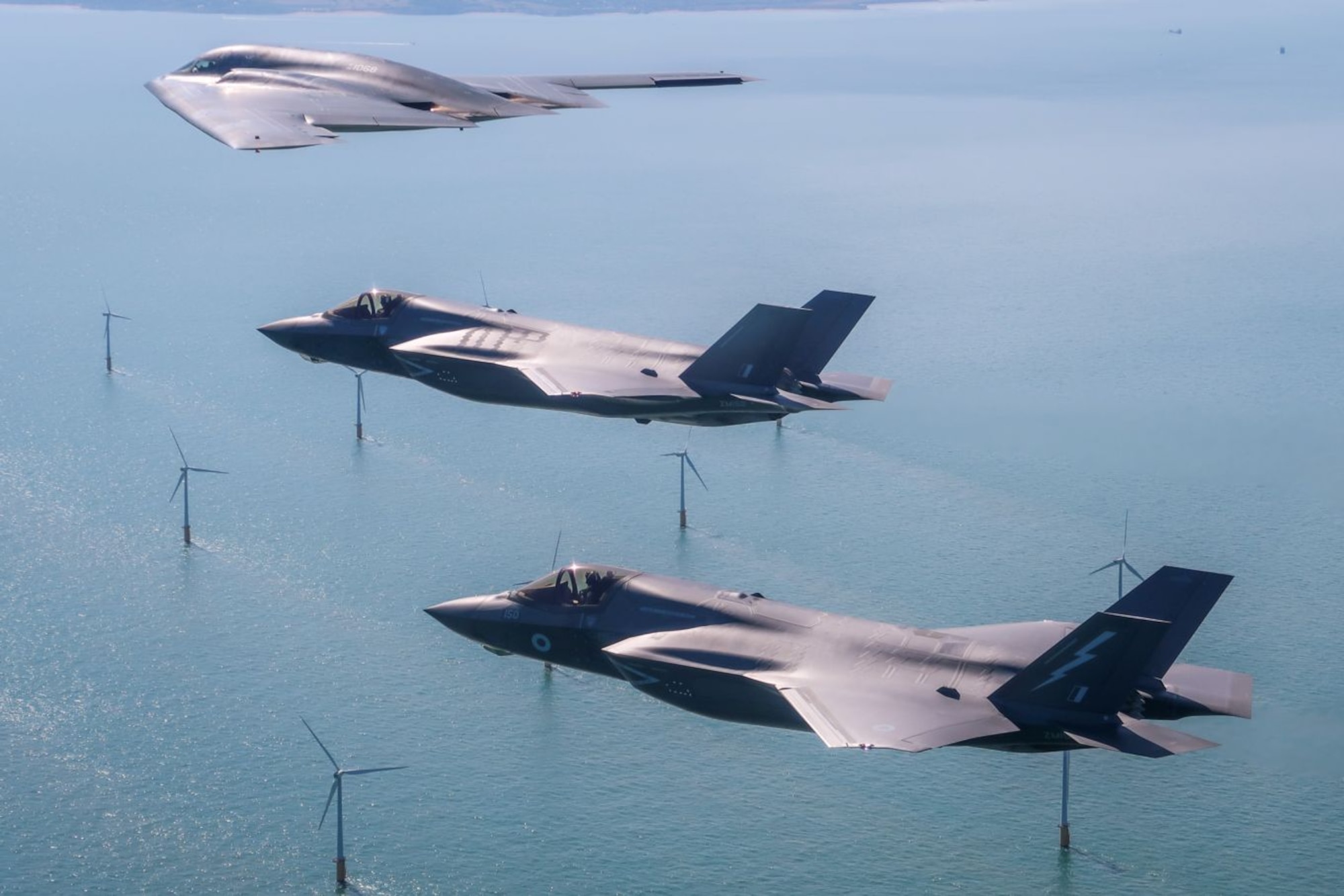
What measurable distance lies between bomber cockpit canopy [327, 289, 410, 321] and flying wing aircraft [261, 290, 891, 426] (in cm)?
8

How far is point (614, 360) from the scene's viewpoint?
89.2 m

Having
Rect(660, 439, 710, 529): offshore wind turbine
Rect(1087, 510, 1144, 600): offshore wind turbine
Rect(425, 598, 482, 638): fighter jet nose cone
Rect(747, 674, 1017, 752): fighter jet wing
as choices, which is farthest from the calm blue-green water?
Rect(747, 674, 1017, 752): fighter jet wing

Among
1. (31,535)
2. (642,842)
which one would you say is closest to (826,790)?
(642,842)

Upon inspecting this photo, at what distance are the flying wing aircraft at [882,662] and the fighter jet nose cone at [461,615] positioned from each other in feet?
0.24

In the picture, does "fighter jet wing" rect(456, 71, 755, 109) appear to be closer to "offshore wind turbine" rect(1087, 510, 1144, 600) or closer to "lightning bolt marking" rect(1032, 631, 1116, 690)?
"offshore wind turbine" rect(1087, 510, 1144, 600)

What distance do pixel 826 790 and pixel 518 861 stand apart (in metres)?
18.9

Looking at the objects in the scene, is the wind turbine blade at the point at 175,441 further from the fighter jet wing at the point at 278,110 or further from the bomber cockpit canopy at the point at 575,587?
the bomber cockpit canopy at the point at 575,587

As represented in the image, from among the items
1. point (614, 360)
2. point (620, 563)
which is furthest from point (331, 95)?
point (620, 563)

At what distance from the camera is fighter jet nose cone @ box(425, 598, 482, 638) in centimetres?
8056

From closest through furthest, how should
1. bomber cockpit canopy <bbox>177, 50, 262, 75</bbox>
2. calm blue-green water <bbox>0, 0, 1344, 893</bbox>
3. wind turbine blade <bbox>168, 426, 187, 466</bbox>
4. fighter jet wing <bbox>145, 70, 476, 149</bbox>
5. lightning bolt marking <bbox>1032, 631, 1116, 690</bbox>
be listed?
lightning bolt marking <bbox>1032, 631, 1116, 690</bbox>, calm blue-green water <bbox>0, 0, 1344, 893</bbox>, fighter jet wing <bbox>145, 70, 476, 149</bbox>, bomber cockpit canopy <bbox>177, 50, 262, 75</bbox>, wind turbine blade <bbox>168, 426, 187, 466</bbox>

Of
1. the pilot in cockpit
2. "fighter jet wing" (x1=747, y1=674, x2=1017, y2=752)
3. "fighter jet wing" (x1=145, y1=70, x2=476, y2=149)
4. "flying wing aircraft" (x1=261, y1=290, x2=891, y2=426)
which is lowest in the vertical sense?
"fighter jet wing" (x1=747, y1=674, x2=1017, y2=752)

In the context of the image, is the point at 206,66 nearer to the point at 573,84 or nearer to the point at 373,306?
the point at 573,84

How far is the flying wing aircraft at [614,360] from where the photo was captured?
84.2m

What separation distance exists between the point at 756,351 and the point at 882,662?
1812cm
